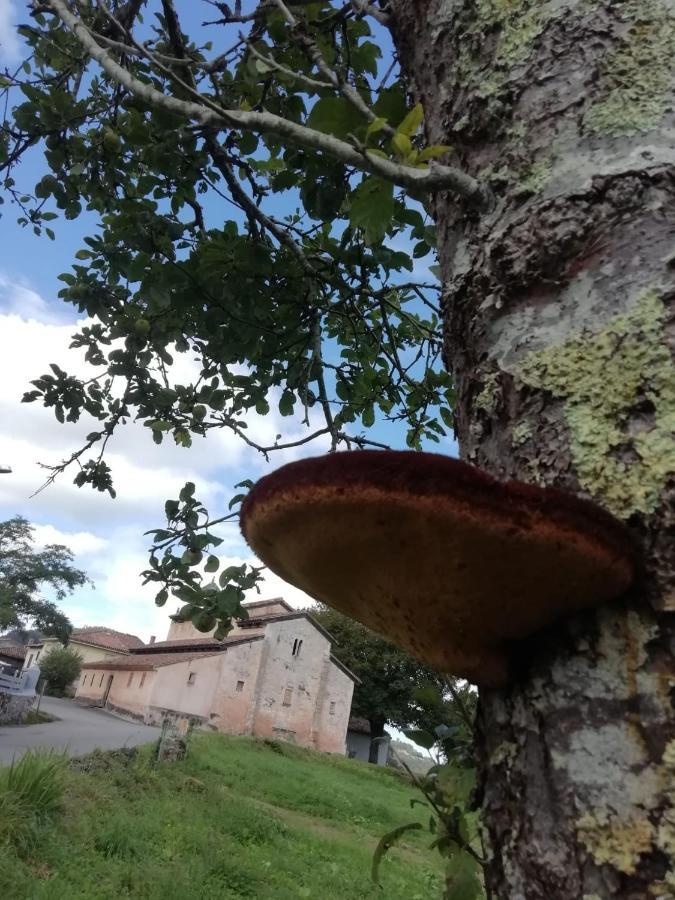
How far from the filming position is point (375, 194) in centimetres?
122

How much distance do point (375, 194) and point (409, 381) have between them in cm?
274

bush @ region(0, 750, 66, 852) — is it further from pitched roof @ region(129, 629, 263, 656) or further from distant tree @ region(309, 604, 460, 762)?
distant tree @ region(309, 604, 460, 762)

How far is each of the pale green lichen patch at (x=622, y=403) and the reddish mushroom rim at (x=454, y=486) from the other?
0.30 ft

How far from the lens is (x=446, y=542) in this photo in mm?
685

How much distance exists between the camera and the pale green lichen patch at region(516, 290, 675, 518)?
30.4 inches

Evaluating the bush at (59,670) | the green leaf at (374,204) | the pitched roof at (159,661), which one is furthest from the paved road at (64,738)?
the bush at (59,670)

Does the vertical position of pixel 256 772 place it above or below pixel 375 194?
below

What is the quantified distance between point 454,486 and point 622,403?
316 millimetres

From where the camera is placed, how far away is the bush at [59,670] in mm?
36156

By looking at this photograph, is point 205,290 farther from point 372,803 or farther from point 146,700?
point 146,700

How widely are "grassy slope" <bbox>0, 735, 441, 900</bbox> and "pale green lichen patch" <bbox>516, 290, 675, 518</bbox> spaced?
15.2 ft

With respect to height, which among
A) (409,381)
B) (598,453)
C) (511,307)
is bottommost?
(598,453)

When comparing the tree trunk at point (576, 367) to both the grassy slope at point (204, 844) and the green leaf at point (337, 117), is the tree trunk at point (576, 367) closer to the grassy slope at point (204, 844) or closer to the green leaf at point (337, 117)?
the green leaf at point (337, 117)

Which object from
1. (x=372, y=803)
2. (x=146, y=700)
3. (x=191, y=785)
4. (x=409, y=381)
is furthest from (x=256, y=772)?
(x=146, y=700)
